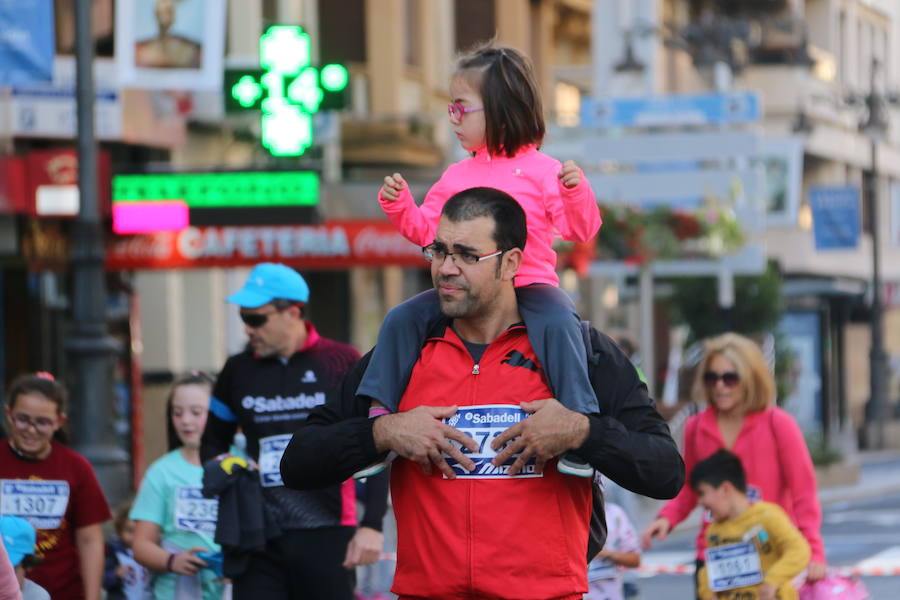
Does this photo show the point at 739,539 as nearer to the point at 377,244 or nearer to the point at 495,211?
the point at 495,211

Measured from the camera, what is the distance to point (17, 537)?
6988mm

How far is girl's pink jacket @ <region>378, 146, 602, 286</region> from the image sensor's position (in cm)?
532

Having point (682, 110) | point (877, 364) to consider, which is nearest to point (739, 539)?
point (682, 110)

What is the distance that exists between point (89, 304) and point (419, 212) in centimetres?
846

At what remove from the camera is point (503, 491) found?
4840 mm

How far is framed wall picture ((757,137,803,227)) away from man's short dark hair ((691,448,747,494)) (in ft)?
77.5

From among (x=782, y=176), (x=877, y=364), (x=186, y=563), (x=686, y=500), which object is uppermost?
(x=782, y=176)

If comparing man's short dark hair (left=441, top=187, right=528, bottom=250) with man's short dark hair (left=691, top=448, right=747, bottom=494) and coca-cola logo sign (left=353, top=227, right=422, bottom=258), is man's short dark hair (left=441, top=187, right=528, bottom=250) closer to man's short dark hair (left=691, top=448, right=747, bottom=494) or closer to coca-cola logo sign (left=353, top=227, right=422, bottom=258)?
man's short dark hair (left=691, top=448, right=747, bottom=494)

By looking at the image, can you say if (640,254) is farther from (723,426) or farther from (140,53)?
(723,426)

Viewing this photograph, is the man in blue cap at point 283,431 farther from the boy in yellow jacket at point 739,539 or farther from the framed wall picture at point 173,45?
the framed wall picture at point 173,45

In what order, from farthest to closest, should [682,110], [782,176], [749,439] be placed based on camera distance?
[782,176], [682,110], [749,439]

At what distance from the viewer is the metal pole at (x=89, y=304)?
1355 cm

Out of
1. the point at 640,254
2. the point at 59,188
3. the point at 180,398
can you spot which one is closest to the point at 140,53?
the point at 59,188

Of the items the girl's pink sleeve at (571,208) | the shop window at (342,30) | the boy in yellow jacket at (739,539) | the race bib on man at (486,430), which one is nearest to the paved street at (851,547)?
the boy in yellow jacket at (739,539)
